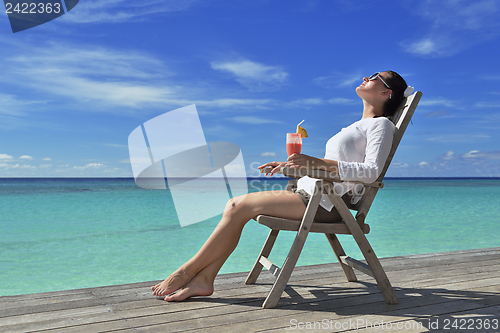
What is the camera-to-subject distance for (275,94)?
1532 inches

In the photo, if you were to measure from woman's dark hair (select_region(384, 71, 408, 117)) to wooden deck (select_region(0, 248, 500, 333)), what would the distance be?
48.7 inches

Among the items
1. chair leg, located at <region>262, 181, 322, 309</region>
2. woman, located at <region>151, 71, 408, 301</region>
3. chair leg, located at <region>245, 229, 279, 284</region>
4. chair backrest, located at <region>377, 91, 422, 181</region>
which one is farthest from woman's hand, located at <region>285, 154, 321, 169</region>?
chair leg, located at <region>245, 229, 279, 284</region>

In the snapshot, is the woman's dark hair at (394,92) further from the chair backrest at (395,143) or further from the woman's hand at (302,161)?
the woman's hand at (302,161)

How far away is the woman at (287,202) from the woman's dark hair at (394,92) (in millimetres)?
322

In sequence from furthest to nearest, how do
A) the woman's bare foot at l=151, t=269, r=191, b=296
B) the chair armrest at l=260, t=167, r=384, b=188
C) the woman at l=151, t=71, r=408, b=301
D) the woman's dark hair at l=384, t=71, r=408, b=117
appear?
the woman's dark hair at l=384, t=71, r=408, b=117 → the woman's bare foot at l=151, t=269, r=191, b=296 → the woman at l=151, t=71, r=408, b=301 → the chair armrest at l=260, t=167, r=384, b=188

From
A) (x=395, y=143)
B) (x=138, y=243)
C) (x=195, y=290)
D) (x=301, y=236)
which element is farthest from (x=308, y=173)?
(x=138, y=243)

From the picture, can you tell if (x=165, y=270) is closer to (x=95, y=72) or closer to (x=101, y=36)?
(x=101, y=36)

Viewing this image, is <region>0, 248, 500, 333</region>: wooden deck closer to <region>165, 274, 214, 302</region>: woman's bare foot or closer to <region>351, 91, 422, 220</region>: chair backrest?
<region>165, 274, 214, 302</region>: woman's bare foot

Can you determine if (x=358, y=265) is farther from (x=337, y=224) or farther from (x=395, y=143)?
(x=395, y=143)

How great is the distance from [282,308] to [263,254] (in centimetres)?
49

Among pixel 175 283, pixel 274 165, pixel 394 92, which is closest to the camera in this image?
pixel 274 165

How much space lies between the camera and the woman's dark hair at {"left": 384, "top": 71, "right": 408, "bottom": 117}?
97.8 inches

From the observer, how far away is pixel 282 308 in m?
2.10

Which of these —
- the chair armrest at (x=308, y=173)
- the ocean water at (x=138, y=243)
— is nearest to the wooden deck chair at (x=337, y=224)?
the chair armrest at (x=308, y=173)
